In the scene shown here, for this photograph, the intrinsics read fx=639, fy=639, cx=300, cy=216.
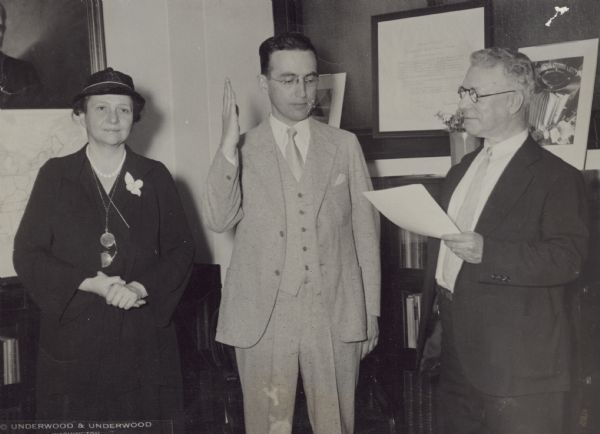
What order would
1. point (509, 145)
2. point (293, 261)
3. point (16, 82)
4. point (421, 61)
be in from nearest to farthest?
1. point (509, 145)
2. point (293, 261)
3. point (16, 82)
4. point (421, 61)

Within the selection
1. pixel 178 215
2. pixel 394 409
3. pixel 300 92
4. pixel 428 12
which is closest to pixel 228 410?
pixel 394 409

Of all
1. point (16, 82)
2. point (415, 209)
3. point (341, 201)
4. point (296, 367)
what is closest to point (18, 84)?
point (16, 82)

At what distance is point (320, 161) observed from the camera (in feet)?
7.56

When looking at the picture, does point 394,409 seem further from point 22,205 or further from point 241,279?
point 22,205

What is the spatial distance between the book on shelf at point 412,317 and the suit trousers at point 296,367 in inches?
36.9

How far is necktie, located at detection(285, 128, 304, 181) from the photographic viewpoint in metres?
2.33

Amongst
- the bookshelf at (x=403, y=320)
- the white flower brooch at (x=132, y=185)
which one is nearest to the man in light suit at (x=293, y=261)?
the white flower brooch at (x=132, y=185)

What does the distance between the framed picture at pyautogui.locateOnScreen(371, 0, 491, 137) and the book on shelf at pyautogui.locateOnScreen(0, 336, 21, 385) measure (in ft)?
6.58

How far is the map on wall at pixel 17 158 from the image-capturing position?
2736 mm

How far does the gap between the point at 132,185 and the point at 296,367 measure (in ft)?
2.83

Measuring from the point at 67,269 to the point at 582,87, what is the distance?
2.20m

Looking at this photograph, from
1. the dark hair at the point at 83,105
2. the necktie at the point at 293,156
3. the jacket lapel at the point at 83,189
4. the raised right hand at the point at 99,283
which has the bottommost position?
the raised right hand at the point at 99,283

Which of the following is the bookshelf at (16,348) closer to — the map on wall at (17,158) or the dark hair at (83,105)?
the map on wall at (17,158)

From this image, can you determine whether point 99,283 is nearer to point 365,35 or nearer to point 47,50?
point 47,50
